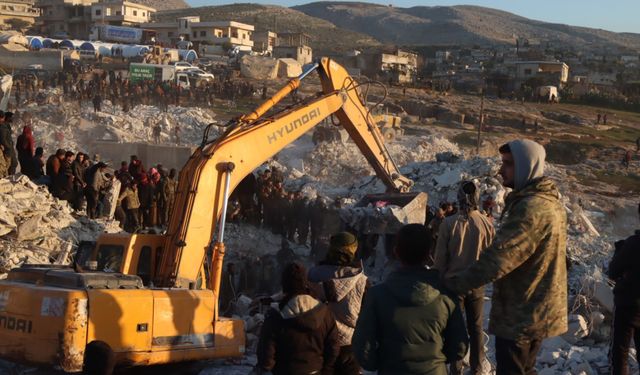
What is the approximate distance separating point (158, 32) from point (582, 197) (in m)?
67.6

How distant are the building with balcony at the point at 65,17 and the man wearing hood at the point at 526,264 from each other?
98.0 meters

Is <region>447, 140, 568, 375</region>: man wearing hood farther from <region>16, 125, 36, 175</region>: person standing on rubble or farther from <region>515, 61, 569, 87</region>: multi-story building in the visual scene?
<region>515, 61, 569, 87</region>: multi-story building

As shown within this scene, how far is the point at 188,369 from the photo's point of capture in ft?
27.2

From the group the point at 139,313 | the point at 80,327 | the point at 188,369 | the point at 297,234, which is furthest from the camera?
the point at 297,234

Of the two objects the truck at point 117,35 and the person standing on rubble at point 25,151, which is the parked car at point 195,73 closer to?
the truck at point 117,35

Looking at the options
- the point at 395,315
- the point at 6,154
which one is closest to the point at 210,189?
the point at 395,315

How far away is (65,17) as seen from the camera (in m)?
98.5

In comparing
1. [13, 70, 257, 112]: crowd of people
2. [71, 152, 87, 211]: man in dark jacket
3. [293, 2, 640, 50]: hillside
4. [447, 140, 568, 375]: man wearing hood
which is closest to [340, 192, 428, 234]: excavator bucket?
[71, 152, 87, 211]: man in dark jacket

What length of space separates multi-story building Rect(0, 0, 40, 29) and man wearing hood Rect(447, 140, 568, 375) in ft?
329

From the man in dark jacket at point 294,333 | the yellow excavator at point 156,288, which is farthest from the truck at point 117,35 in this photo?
the man in dark jacket at point 294,333

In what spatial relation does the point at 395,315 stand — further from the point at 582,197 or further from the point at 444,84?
the point at 444,84

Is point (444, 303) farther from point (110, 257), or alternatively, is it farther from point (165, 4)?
point (165, 4)

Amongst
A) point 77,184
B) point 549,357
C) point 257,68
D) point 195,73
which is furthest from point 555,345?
point 257,68

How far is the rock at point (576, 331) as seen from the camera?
27.7 ft
